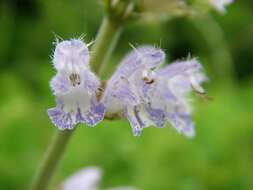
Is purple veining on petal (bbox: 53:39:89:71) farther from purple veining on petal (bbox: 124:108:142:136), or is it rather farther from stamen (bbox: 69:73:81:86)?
purple veining on petal (bbox: 124:108:142:136)

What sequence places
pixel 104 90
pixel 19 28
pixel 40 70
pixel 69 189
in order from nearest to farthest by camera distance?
pixel 104 90 < pixel 69 189 < pixel 40 70 < pixel 19 28

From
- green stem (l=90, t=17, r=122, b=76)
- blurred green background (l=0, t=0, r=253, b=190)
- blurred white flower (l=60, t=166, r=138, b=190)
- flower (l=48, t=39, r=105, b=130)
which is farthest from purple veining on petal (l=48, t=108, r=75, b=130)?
blurred green background (l=0, t=0, r=253, b=190)

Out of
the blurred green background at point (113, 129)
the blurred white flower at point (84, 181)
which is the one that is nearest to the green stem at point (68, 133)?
the blurred white flower at point (84, 181)

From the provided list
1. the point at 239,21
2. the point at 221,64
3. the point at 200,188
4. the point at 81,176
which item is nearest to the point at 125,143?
the point at 200,188

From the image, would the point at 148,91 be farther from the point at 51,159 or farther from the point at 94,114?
the point at 51,159

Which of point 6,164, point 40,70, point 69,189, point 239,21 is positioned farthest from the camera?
point 239,21

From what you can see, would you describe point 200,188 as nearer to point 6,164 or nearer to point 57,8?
point 6,164
